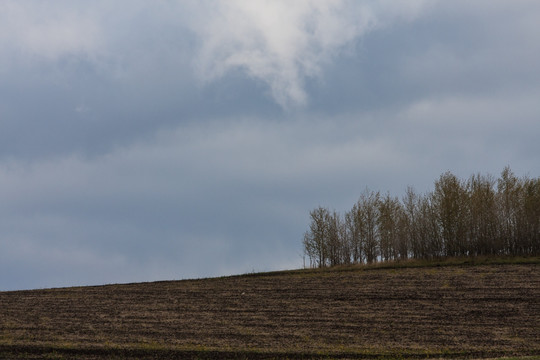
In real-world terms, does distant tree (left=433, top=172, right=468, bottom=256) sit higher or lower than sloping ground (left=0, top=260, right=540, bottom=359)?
higher

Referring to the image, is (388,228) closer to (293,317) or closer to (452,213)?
(452,213)

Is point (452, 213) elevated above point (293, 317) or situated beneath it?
elevated above

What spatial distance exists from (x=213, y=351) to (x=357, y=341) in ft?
22.0

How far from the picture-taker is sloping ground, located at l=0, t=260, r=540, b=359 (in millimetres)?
24891

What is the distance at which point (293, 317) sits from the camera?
1241 inches

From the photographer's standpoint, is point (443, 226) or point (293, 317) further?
point (443, 226)

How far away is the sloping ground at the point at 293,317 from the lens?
24891mm

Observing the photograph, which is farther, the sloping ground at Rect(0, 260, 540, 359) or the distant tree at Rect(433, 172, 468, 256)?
the distant tree at Rect(433, 172, 468, 256)

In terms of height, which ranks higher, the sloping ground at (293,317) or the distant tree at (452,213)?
the distant tree at (452,213)

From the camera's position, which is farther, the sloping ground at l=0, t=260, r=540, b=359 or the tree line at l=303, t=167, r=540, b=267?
the tree line at l=303, t=167, r=540, b=267

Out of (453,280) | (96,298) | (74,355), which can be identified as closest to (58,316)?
(96,298)

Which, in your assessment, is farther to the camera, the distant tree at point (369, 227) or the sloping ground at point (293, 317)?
the distant tree at point (369, 227)

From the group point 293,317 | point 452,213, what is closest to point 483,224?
point 452,213

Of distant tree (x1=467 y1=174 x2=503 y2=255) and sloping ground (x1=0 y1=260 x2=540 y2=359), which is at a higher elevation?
distant tree (x1=467 y1=174 x2=503 y2=255)
